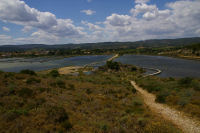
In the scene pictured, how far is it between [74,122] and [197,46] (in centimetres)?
12039

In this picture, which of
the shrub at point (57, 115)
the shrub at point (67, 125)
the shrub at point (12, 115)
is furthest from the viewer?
the shrub at point (57, 115)

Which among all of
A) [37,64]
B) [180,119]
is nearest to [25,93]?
[180,119]

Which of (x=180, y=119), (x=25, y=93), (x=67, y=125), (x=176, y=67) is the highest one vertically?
(x=25, y=93)

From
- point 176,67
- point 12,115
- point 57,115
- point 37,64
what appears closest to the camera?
point 12,115

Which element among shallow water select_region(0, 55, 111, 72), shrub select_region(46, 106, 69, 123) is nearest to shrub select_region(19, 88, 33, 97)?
shrub select_region(46, 106, 69, 123)

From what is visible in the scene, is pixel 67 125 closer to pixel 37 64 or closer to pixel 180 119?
pixel 180 119

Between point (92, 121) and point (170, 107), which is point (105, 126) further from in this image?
point (170, 107)

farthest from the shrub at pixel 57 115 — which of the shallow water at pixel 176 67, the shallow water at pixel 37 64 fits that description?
the shallow water at pixel 37 64

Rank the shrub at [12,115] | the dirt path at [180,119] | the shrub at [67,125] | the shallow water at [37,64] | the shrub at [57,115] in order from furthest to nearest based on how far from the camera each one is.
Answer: the shallow water at [37,64]
the dirt path at [180,119]
the shrub at [57,115]
the shrub at [12,115]
the shrub at [67,125]

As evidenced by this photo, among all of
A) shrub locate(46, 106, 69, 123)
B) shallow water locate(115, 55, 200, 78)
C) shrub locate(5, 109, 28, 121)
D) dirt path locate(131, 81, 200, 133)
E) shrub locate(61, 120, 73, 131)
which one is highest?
shrub locate(5, 109, 28, 121)

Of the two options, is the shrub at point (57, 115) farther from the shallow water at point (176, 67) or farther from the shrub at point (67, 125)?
the shallow water at point (176, 67)

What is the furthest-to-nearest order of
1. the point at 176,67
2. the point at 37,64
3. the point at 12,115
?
the point at 37,64
the point at 176,67
the point at 12,115

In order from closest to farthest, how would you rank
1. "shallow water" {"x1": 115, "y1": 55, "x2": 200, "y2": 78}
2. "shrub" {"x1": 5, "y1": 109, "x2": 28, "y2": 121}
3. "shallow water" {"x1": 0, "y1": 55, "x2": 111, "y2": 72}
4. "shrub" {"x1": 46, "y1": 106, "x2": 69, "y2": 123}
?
1. "shrub" {"x1": 5, "y1": 109, "x2": 28, "y2": 121}
2. "shrub" {"x1": 46, "y1": 106, "x2": 69, "y2": 123}
3. "shallow water" {"x1": 115, "y1": 55, "x2": 200, "y2": 78}
4. "shallow water" {"x1": 0, "y1": 55, "x2": 111, "y2": 72}

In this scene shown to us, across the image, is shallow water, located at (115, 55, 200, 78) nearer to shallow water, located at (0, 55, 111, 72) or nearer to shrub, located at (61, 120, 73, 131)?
shrub, located at (61, 120, 73, 131)
